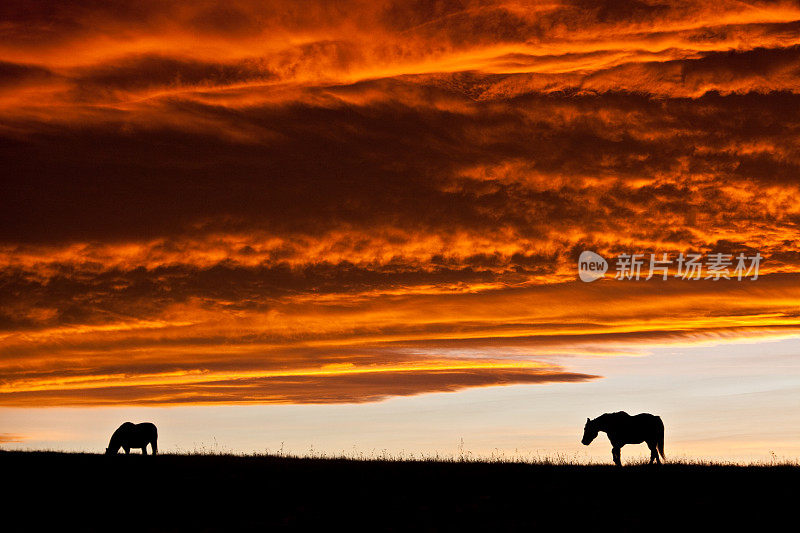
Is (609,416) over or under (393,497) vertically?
over

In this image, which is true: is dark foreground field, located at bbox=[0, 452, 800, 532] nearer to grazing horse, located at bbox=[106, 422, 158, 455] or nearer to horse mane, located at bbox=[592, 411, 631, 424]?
horse mane, located at bbox=[592, 411, 631, 424]

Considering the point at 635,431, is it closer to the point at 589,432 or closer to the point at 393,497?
the point at 589,432

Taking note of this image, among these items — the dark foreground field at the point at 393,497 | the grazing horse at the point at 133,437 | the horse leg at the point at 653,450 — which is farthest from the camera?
the grazing horse at the point at 133,437

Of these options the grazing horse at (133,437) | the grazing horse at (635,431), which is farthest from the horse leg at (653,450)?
the grazing horse at (133,437)

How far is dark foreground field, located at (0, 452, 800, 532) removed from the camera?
61.3 feet

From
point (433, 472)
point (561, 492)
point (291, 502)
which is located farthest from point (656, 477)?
point (291, 502)

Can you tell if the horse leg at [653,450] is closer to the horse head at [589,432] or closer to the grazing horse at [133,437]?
the horse head at [589,432]

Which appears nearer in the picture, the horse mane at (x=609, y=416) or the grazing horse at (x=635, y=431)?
the grazing horse at (x=635, y=431)

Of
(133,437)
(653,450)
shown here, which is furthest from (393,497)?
(133,437)

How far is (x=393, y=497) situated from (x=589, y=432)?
15829 millimetres

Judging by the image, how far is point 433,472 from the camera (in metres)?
25.8

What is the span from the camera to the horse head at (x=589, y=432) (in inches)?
1373

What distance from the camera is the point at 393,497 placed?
21.5 metres

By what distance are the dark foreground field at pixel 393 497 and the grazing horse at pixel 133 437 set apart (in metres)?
7.27
